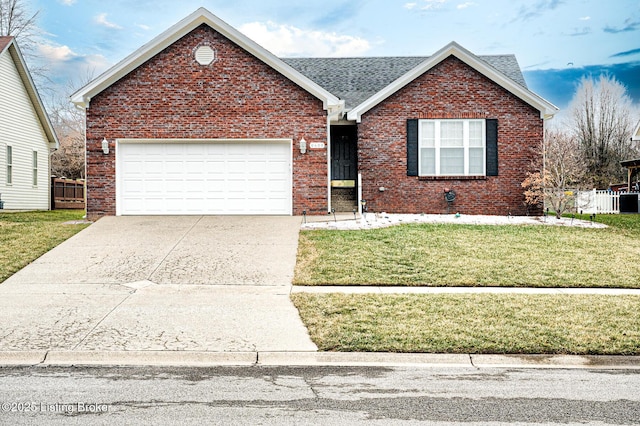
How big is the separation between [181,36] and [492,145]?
A: 33.6 feet

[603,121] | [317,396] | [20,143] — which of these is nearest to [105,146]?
[20,143]

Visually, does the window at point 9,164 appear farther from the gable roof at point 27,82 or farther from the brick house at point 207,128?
the brick house at point 207,128

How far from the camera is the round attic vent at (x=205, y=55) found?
18078mm

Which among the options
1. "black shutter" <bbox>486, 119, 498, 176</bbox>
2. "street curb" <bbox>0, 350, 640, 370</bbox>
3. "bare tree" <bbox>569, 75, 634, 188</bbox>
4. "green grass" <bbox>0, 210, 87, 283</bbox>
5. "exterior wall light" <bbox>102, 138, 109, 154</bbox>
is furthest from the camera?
"bare tree" <bbox>569, 75, 634, 188</bbox>

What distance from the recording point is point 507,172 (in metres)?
19.6

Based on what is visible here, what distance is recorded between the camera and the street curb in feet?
22.9

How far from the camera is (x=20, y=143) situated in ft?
86.7

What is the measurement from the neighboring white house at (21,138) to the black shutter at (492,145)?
744 inches

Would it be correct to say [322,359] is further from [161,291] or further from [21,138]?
[21,138]

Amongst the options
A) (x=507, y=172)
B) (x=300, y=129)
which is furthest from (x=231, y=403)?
(x=507, y=172)

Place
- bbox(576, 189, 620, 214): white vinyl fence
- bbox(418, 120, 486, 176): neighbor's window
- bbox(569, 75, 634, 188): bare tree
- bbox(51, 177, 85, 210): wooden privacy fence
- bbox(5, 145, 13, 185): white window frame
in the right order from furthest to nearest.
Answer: bbox(569, 75, 634, 188): bare tree → bbox(51, 177, 85, 210): wooden privacy fence → bbox(576, 189, 620, 214): white vinyl fence → bbox(5, 145, 13, 185): white window frame → bbox(418, 120, 486, 176): neighbor's window

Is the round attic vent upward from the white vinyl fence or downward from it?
upward

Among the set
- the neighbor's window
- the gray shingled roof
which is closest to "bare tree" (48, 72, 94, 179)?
the gray shingled roof

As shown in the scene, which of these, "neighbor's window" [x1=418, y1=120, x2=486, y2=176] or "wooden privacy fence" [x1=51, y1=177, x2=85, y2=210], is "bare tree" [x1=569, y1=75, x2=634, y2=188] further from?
→ "wooden privacy fence" [x1=51, y1=177, x2=85, y2=210]
